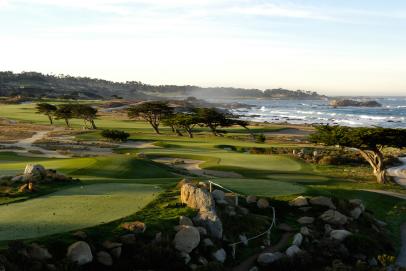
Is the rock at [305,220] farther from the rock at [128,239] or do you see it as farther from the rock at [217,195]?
the rock at [128,239]

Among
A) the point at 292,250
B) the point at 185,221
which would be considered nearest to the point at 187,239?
the point at 185,221

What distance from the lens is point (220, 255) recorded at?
15.2 m

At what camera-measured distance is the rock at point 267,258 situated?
1541 centimetres

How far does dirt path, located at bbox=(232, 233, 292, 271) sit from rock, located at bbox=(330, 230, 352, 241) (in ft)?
5.06

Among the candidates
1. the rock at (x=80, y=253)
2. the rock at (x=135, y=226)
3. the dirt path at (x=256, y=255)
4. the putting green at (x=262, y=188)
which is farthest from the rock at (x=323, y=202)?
the rock at (x=80, y=253)

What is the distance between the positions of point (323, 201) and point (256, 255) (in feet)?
18.4

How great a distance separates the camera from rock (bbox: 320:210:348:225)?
757 inches

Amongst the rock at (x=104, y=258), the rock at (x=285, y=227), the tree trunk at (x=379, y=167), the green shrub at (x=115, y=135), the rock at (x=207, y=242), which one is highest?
the rock at (x=104, y=258)

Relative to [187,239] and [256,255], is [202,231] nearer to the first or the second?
[187,239]

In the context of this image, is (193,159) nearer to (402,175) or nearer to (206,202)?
(402,175)

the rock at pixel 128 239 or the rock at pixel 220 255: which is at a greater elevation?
the rock at pixel 128 239

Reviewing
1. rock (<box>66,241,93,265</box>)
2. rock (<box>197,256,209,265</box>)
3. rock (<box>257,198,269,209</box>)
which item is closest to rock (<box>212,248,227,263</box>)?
rock (<box>197,256,209,265</box>)

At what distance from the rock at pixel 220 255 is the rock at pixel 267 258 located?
3.55ft

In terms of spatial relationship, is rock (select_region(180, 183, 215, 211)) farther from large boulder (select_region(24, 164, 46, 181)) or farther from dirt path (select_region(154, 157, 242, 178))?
dirt path (select_region(154, 157, 242, 178))
